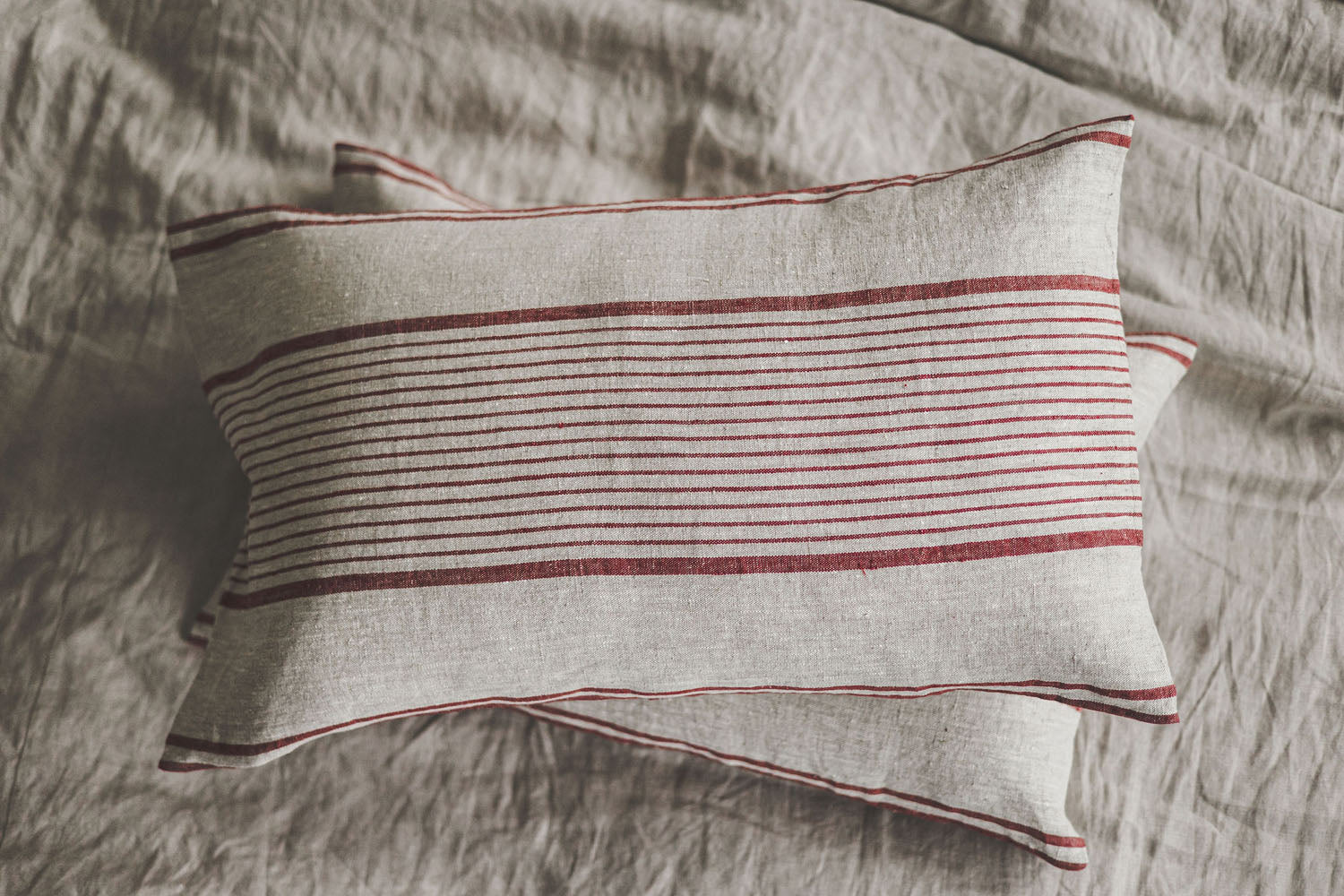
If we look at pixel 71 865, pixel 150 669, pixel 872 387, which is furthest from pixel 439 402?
pixel 71 865

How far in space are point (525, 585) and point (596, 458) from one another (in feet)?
0.31

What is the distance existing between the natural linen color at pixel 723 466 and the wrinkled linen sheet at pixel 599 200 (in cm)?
21

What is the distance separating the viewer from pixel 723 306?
0.58 m

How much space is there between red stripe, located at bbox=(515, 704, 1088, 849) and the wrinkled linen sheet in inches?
2.0

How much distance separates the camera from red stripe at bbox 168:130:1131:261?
602 millimetres

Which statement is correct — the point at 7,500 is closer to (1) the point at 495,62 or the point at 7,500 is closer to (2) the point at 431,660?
(2) the point at 431,660

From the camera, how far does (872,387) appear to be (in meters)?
0.56

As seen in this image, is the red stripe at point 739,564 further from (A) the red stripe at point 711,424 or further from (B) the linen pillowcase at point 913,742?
(B) the linen pillowcase at point 913,742

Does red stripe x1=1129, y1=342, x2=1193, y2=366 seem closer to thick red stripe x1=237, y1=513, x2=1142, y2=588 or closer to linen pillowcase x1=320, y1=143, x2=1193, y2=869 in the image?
linen pillowcase x1=320, y1=143, x2=1193, y2=869

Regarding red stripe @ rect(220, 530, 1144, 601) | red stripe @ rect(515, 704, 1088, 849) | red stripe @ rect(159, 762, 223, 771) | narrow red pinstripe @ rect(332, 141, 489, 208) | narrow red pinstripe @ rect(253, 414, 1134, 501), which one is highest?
narrow red pinstripe @ rect(332, 141, 489, 208)

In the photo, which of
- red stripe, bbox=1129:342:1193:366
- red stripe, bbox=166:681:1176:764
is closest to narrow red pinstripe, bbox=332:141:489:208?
red stripe, bbox=166:681:1176:764

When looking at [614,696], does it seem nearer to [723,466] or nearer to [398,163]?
[723,466]

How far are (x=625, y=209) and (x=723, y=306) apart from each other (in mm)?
126

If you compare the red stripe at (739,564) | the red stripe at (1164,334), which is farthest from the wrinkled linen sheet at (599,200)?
the red stripe at (739,564)
